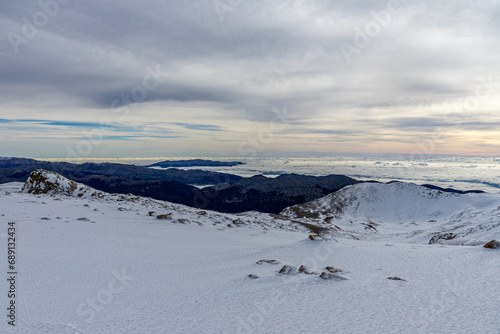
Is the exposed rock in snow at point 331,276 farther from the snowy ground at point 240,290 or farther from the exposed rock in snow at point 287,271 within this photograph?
the exposed rock in snow at point 287,271

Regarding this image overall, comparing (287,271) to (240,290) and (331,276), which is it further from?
(240,290)

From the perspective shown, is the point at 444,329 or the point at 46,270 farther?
the point at 46,270

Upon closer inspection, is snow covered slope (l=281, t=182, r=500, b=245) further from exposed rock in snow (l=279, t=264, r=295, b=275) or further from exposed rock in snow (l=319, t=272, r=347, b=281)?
exposed rock in snow (l=319, t=272, r=347, b=281)

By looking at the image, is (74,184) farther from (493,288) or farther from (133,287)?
(493,288)

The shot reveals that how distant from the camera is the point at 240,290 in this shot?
622cm

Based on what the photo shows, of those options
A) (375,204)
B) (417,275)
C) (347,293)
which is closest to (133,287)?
(347,293)

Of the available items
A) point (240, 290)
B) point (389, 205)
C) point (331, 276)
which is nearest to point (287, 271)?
point (331, 276)

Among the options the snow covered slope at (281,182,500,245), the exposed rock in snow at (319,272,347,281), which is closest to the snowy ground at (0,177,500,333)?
the exposed rock in snow at (319,272,347,281)

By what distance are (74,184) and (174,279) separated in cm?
3658

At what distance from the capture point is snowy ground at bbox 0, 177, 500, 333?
4.40m

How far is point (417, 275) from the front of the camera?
6637mm

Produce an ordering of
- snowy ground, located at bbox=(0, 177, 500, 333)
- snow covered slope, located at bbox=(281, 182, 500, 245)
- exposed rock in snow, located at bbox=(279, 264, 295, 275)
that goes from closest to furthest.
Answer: snowy ground, located at bbox=(0, 177, 500, 333) < exposed rock in snow, located at bbox=(279, 264, 295, 275) < snow covered slope, located at bbox=(281, 182, 500, 245)

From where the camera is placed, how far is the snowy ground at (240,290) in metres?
4.40

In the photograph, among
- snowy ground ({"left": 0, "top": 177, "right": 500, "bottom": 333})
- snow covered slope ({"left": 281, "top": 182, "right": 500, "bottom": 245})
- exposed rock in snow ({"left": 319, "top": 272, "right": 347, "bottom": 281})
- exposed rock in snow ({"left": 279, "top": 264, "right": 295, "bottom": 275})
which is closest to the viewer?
snowy ground ({"left": 0, "top": 177, "right": 500, "bottom": 333})
